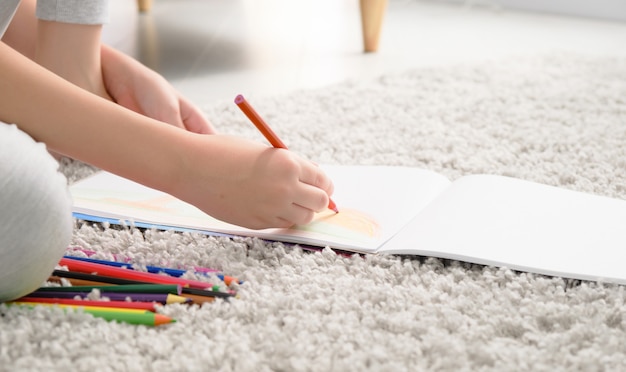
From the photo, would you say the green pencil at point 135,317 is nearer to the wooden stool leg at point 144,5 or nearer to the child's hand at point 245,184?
the child's hand at point 245,184

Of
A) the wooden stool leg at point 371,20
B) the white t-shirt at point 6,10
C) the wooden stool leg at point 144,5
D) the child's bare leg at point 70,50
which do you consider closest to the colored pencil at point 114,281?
the white t-shirt at point 6,10

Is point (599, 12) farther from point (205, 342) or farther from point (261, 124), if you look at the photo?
point (205, 342)

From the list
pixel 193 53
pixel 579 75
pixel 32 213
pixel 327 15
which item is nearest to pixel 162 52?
pixel 193 53

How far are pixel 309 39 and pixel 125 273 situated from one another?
4.50 ft

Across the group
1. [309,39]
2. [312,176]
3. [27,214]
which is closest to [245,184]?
[312,176]

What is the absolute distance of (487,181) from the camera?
28.3 inches

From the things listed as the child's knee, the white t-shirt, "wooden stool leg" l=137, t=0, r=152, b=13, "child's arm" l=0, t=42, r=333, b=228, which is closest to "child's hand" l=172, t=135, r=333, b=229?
"child's arm" l=0, t=42, r=333, b=228

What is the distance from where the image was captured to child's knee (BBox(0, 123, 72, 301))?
0.50m

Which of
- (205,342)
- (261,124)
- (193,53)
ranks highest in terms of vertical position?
(193,53)

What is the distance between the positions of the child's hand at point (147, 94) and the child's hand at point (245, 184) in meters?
0.24

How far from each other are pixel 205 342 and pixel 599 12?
1.87 metres

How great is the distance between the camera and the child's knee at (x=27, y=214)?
0.50 metres

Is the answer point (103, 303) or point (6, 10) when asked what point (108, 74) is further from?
point (103, 303)

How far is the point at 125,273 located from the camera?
1.88 feet
